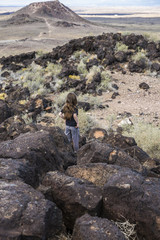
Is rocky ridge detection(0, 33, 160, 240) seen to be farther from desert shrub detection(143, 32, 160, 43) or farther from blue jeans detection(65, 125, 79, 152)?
desert shrub detection(143, 32, 160, 43)

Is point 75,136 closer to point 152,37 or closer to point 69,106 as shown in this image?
point 69,106

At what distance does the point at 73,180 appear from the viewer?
3105 mm

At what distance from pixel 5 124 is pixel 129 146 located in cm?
343

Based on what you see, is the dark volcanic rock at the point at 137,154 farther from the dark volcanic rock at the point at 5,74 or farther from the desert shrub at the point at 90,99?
the dark volcanic rock at the point at 5,74

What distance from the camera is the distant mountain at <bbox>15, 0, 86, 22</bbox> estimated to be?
69125 millimetres

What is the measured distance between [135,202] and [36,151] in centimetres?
158

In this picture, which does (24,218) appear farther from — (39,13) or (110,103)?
(39,13)

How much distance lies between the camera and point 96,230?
2.41 m

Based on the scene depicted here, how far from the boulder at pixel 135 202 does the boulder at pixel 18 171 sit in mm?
921

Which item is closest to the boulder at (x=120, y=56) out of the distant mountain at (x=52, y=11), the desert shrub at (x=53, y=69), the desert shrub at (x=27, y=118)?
the desert shrub at (x=53, y=69)

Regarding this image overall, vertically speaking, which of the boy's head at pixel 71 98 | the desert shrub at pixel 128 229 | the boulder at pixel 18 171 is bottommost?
the desert shrub at pixel 128 229

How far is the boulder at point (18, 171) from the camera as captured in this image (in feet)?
10.0

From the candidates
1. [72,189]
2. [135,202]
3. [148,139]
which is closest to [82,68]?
[148,139]

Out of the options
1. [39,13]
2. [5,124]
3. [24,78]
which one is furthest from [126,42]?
[39,13]
